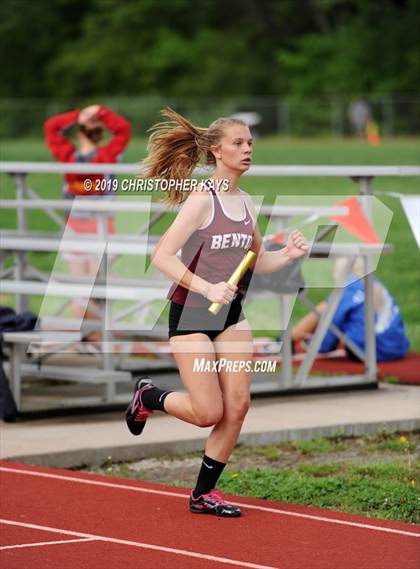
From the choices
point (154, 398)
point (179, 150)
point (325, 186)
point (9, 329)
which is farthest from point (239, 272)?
point (325, 186)

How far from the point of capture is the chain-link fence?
2009 inches

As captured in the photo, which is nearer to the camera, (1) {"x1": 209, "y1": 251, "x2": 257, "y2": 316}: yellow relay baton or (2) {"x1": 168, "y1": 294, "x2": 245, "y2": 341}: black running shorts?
(1) {"x1": 209, "y1": 251, "x2": 257, "y2": 316}: yellow relay baton

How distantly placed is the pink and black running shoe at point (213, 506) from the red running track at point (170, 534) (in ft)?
0.13

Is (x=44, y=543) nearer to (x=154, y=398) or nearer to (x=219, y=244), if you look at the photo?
(x=154, y=398)

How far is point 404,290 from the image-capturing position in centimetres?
1633

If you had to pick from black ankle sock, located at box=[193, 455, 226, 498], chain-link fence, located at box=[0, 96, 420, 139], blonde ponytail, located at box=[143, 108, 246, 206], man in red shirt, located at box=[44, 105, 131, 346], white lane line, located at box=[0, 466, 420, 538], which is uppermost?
chain-link fence, located at box=[0, 96, 420, 139]

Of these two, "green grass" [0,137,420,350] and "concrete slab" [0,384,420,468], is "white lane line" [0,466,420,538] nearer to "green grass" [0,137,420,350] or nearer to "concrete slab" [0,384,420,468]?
"concrete slab" [0,384,420,468]

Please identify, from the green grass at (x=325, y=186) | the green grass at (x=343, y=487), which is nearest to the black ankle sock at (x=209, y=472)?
the green grass at (x=343, y=487)

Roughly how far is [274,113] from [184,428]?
4545 cm

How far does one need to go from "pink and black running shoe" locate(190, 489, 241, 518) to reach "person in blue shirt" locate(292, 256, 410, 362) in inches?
175

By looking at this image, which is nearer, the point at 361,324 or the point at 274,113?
the point at 361,324

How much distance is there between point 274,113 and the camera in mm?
54031

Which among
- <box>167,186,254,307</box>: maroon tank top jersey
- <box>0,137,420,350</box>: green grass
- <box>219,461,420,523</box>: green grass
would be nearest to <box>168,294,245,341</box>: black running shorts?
<box>167,186,254,307</box>: maroon tank top jersey

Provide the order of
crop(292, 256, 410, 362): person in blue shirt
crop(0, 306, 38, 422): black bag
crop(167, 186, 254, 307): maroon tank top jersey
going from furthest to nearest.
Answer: crop(292, 256, 410, 362): person in blue shirt
crop(0, 306, 38, 422): black bag
crop(167, 186, 254, 307): maroon tank top jersey
